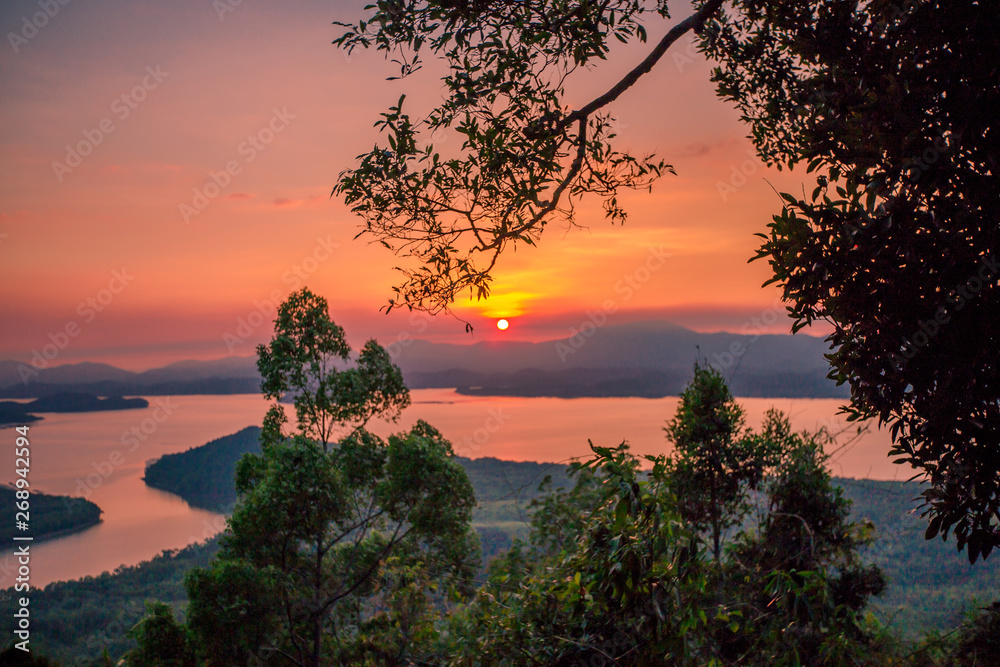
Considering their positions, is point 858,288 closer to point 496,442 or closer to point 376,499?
point 376,499

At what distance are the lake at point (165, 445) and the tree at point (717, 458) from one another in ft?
1.26

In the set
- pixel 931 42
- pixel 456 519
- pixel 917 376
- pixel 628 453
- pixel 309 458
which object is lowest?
pixel 456 519

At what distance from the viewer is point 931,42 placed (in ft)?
7.57

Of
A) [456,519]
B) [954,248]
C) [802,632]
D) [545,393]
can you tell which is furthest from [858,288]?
[545,393]

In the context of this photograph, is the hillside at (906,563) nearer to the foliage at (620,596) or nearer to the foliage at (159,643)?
the foliage at (159,643)

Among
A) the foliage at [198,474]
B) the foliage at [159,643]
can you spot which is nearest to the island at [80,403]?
the foliage at [198,474]

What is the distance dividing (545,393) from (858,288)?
2207 centimetres

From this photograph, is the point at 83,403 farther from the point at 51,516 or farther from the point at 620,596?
the point at 620,596

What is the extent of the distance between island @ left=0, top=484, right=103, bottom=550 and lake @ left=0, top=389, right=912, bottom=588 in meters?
0.31

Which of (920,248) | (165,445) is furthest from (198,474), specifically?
(920,248)

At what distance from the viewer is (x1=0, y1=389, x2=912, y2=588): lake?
1199 cm

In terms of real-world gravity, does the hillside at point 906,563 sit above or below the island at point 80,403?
below

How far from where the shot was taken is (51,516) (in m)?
19.5

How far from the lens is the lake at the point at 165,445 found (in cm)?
1199
